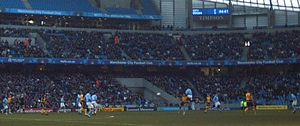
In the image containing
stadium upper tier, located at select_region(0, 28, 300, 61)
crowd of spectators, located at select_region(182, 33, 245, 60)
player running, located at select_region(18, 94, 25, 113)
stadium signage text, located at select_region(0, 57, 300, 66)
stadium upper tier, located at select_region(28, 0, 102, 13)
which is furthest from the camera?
crowd of spectators, located at select_region(182, 33, 245, 60)

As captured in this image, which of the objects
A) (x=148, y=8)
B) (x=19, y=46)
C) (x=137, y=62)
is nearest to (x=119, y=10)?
(x=148, y=8)

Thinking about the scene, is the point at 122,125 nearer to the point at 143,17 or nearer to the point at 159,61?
the point at 159,61

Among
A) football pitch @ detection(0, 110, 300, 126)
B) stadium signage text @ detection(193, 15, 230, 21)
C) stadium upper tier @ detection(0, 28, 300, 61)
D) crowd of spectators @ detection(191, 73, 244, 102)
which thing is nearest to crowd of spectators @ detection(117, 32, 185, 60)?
stadium upper tier @ detection(0, 28, 300, 61)

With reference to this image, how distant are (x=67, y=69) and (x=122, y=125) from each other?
53488 millimetres

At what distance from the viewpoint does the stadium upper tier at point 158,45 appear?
262ft

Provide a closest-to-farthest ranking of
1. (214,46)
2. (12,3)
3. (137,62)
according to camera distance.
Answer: (137,62)
(12,3)
(214,46)

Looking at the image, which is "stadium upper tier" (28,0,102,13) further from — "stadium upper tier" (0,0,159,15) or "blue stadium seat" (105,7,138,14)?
"blue stadium seat" (105,7,138,14)

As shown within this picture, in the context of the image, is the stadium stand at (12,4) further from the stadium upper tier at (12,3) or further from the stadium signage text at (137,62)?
the stadium signage text at (137,62)

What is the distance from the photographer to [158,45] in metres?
86.5

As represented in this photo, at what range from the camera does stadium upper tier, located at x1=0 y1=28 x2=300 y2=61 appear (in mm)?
79875

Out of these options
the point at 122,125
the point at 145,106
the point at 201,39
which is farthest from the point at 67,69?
the point at 122,125

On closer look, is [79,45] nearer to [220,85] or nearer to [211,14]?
[220,85]

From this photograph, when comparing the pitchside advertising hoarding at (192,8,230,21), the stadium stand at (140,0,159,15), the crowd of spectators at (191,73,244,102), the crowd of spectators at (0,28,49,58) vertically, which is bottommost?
the crowd of spectators at (191,73,244,102)

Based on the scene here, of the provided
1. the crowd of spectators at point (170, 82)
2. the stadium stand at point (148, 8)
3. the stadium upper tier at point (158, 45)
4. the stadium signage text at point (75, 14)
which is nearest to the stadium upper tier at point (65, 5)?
the stadium signage text at point (75, 14)
